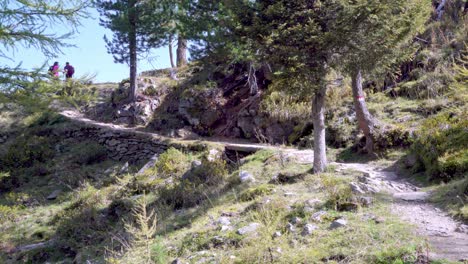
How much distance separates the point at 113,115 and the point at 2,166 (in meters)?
4.55

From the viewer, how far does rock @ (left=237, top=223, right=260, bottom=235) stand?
5409mm

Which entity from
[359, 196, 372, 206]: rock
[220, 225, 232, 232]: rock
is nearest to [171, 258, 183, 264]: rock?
[220, 225, 232, 232]: rock

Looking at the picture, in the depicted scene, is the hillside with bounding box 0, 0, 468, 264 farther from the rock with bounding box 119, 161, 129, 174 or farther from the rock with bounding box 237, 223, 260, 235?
the rock with bounding box 119, 161, 129, 174

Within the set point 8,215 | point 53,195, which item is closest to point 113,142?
point 53,195

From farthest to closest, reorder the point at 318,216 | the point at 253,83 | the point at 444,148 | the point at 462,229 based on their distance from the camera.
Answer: the point at 253,83 → the point at 444,148 → the point at 318,216 → the point at 462,229

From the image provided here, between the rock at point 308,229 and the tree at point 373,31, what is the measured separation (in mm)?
3453

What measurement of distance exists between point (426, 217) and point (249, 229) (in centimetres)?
236

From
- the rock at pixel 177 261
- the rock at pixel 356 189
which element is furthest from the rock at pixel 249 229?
the rock at pixel 356 189

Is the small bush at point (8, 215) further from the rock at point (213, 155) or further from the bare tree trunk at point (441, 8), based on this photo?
the bare tree trunk at point (441, 8)

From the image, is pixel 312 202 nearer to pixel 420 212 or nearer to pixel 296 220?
pixel 296 220

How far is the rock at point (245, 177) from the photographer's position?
323 inches

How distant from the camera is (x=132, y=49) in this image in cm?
1561

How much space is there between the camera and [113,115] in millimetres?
16578

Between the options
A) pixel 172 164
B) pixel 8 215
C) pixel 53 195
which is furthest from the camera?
pixel 53 195
